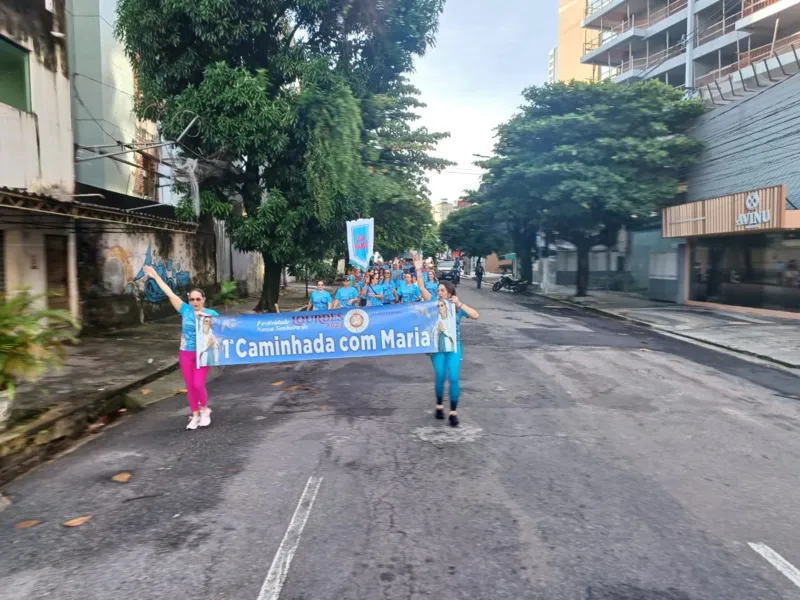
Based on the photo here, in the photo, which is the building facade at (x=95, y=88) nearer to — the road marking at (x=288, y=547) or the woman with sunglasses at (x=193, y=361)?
the woman with sunglasses at (x=193, y=361)

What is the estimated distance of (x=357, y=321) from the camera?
830cm

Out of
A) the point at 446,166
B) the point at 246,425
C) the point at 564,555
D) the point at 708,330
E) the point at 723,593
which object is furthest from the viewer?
the point at 446,166

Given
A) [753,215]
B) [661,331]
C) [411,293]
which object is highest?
[753,215]

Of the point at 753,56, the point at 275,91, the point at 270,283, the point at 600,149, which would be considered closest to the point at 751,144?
the point at 600,149

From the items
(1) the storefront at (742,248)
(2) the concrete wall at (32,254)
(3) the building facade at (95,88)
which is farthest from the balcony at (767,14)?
(2) the concrete wall at (32,254)

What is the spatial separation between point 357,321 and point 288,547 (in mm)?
4532

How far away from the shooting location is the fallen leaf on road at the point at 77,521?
443cm

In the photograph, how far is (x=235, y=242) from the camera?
55.3 ft

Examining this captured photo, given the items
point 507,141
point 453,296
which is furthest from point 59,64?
point 507,141

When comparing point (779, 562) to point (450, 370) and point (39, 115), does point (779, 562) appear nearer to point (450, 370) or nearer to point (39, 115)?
point (450, 370)

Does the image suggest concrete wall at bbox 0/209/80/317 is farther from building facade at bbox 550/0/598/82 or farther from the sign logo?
building facade at bbox 550/0/598/82

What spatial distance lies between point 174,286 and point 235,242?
3721mm

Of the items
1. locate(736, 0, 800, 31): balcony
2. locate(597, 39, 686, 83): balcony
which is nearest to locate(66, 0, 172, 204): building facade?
locate(736, 0, 800, 31): balcony

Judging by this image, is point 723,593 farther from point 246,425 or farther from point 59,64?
point 59,64
